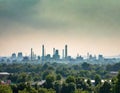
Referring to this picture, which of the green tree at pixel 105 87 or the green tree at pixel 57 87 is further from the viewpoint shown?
the green tree at pixel 57 87

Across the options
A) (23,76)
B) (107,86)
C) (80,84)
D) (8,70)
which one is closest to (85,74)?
(23,76)

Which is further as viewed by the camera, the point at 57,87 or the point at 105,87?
the point at 57,87

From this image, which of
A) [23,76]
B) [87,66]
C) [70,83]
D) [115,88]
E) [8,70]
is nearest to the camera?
[115,88]

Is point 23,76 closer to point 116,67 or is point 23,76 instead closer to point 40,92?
point 40,92

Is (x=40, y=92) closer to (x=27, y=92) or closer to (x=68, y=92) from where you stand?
(x=27, y=92)

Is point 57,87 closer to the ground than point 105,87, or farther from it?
closer to the ground

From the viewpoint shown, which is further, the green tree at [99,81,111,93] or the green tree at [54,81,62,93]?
the green tree at [54,81,62,93]

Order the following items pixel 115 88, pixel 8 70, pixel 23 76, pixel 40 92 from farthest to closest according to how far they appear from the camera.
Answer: pixel 8 70 < pixel 23 76 < pixel 40 92 < pixel 115 88

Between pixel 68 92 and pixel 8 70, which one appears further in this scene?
pixel 8 70

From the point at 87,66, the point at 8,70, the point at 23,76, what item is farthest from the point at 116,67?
the point at 23,76
